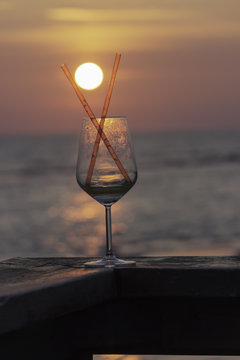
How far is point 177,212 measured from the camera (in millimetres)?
13336

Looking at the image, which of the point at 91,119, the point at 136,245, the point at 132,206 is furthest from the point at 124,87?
the point at 91,119

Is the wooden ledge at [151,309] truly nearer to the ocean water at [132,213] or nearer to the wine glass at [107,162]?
the wine glass at [107,162]

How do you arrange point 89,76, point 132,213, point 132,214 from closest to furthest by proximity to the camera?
point 89,76
point 132,214
point 132,213

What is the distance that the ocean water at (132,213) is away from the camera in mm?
9008

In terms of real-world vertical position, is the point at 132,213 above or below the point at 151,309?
above

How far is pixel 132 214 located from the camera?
41.3ft

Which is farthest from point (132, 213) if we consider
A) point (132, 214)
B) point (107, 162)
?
point (107, 162)

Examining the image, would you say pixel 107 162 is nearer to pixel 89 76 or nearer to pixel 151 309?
pixel 151 309

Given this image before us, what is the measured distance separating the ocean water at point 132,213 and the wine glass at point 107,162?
6.47m

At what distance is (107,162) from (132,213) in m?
11.2

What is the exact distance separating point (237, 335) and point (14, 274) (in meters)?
0.50

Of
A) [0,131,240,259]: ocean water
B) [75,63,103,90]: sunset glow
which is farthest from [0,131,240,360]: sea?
[75,63,103,90]: sunset glow

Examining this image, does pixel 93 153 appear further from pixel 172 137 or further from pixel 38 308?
pixel 172 137

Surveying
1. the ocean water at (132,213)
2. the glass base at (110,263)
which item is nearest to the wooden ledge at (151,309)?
the glass base at (110,263)
